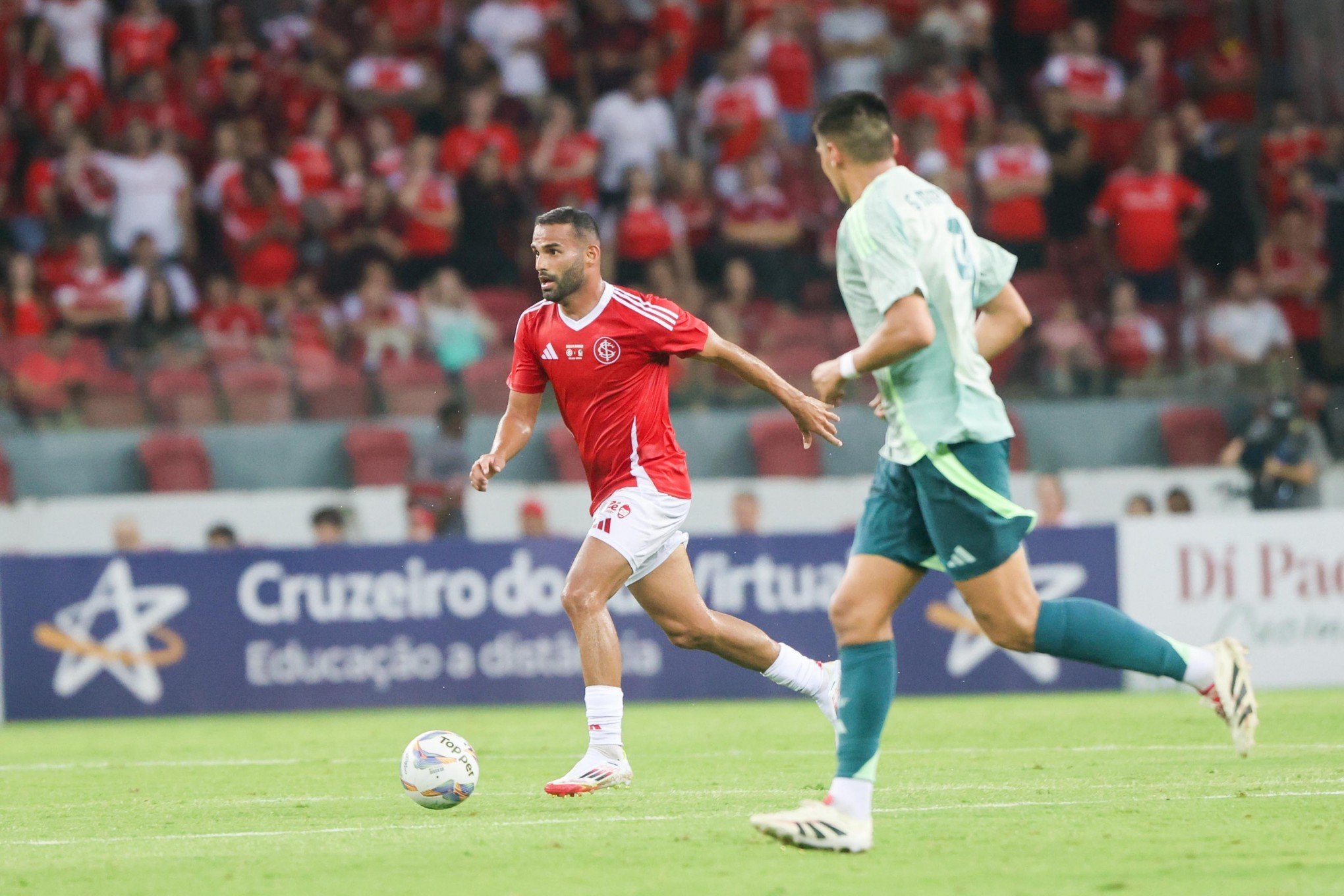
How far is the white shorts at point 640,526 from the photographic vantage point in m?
7.84

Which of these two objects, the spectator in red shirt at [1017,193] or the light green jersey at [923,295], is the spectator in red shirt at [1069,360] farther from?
the light green jersey at [923,295]

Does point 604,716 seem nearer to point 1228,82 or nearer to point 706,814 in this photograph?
point 706,814

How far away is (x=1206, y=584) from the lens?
13.8 metres

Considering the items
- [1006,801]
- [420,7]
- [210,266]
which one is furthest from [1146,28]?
[1006,801]

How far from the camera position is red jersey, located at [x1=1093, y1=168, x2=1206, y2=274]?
1698cm

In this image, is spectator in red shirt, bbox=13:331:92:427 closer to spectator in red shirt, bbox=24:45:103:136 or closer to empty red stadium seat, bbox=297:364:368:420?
empty red stadium seat, bbox=297:364:368:420

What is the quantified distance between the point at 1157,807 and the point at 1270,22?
1459cm

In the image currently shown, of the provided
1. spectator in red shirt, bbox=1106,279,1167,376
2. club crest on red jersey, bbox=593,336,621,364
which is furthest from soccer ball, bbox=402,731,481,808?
spectator in red shirt, bbox=1106,279,1167,376

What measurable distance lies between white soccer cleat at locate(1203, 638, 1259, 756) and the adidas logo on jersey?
3.11 feet

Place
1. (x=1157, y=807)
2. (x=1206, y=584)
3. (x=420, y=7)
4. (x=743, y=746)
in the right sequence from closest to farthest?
1. (x=1157, y=807)
2. (x=743, y=746)
3. (x=1206, y=584)
4. (x=420, y=7)

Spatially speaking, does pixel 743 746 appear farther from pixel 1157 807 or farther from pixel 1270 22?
pixel 1270 22

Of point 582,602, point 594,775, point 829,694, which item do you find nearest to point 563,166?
point 829,694

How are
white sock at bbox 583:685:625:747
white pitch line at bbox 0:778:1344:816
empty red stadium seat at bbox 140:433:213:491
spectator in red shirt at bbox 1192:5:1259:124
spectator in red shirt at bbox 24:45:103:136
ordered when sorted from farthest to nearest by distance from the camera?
spectator in red shirt at bbox 1192:5:1259:124, spectator in red shirt at bbox 24:45:103:136, empty red stadium seat at bbox 140:433:213:491, white sock at bbox 583:685:625:747, white pitch line at bbox 0:778:1344:816

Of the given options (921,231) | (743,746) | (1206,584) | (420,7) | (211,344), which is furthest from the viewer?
(420,7)
